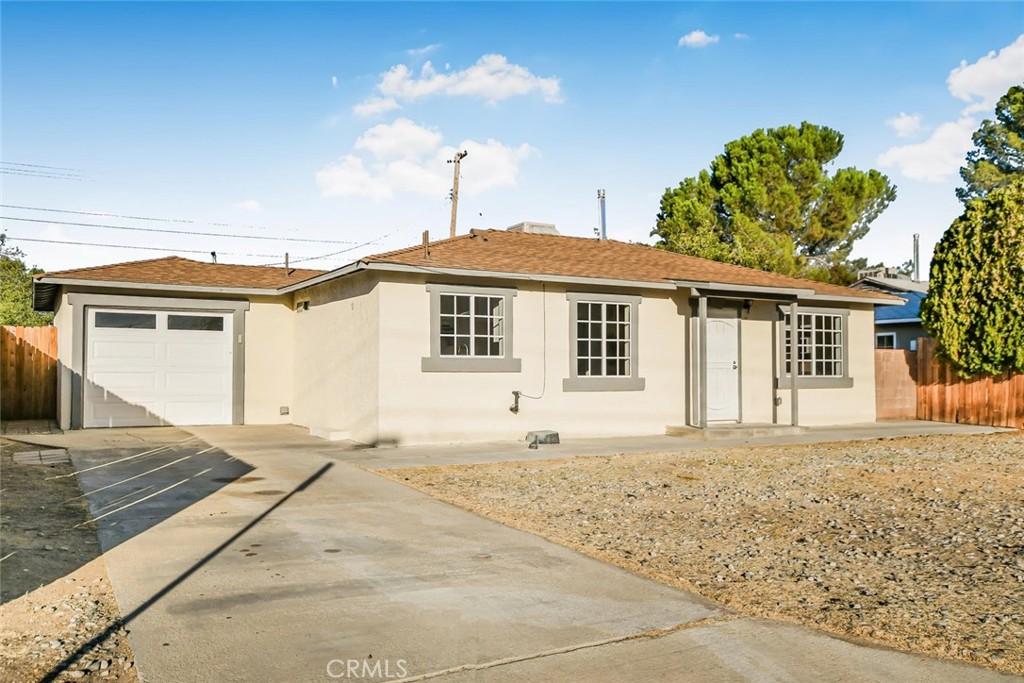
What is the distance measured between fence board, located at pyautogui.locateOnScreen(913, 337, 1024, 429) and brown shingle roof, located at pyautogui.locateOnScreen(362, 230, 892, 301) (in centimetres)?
250

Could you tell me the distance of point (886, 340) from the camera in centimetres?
2766

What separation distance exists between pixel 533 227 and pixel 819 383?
7.35 m

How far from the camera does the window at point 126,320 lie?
51.9 feet

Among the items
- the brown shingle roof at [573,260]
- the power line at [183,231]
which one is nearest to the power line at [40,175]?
the power line at [183,231]

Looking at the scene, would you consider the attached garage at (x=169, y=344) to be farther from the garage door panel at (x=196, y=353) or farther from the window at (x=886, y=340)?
the window at (x=886, y=340)

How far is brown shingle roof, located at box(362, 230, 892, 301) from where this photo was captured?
46.5ft

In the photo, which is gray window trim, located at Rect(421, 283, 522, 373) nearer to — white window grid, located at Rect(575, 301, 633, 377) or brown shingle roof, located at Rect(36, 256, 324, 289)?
white window grid, located at Rect(575, 301, 633, 377)

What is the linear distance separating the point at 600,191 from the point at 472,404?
826 inches

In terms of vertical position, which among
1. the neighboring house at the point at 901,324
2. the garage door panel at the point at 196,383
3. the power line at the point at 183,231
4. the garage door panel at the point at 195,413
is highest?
the power line at the point at 183,231

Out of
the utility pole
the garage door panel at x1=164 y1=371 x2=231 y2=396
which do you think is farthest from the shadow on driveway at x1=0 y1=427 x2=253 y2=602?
the utility pole

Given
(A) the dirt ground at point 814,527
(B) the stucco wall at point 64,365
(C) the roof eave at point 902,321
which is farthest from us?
(C) the roof eave at point 902,321

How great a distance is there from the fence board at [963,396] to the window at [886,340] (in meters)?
7.35

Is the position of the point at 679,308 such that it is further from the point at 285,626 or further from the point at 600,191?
the point at 600,191
